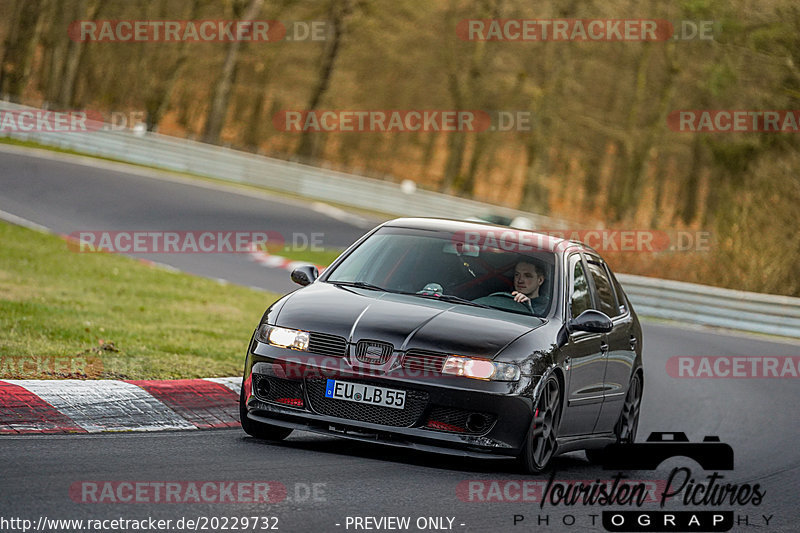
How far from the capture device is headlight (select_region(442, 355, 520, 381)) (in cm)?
721

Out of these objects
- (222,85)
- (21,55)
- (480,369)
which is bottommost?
(480,369)

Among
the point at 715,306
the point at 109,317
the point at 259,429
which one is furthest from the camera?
the point at 715,306

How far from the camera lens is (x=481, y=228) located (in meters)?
8.81

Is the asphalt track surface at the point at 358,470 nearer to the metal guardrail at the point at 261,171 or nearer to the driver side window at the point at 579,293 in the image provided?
the driver side window at the point at 579,293

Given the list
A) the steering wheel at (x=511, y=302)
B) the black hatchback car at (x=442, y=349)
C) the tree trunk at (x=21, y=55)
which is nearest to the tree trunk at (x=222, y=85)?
the tree trunk at (x=21, y=55)

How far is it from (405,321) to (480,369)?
0.52 meters

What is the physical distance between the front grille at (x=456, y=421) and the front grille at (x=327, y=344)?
0.62 m

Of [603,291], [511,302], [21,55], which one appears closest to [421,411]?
[511,302]

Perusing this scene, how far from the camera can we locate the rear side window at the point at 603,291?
30.3ft

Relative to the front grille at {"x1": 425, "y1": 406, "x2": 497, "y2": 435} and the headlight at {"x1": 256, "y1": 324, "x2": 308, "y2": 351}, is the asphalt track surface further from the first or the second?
the headlight at {"x1": 256, "y1": 324, "x2": 308, "y2": 351}

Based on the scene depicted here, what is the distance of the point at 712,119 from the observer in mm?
49062

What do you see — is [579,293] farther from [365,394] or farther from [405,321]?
[365,394]

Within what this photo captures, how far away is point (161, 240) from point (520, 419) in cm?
1803

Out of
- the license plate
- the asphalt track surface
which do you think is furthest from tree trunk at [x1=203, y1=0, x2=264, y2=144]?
the license plate
